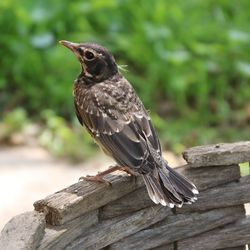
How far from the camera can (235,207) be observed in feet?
11.6

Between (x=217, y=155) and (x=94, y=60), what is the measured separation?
97 centimetres

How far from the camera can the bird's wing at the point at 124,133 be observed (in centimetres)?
367

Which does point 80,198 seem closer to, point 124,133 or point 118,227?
point 118,227

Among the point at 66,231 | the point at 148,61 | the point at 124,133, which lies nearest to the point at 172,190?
the point at 124,133

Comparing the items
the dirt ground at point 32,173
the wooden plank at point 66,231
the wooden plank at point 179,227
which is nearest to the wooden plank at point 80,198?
the wooden plank at point 66,231

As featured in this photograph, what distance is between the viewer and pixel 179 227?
3398 mm

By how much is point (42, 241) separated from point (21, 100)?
5.23 meters

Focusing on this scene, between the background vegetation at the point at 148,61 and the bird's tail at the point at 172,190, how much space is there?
A: 353 cm

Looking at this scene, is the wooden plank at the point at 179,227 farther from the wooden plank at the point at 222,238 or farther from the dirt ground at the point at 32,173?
Result: the dirt ground at the point at 32,173

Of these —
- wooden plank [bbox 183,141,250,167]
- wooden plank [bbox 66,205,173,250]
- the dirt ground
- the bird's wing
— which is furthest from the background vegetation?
wooden plank [bbox 66,205,173,250]

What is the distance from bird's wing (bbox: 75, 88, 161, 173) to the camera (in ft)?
12.0

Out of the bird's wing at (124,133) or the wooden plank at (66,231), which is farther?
the bird's wing at (124,133)

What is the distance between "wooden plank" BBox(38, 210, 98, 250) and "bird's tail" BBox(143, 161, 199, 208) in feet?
0.98

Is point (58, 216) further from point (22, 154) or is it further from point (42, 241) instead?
point (22, 154)
